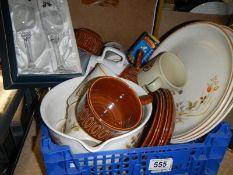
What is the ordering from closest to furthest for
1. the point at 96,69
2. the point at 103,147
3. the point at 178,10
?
1. the point at 103,147
2. the point at 96,69
3. the point at 178,10

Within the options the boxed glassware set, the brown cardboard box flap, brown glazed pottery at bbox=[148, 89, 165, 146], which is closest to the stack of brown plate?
brown glazed pottery at bbox=[148, 89, 165, 146]

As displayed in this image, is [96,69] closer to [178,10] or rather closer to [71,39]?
[71,39]

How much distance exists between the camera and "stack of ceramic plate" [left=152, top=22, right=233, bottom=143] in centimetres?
54

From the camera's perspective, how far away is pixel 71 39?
69 centimetres

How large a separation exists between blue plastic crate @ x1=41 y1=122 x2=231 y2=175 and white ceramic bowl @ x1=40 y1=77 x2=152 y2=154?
15 mm

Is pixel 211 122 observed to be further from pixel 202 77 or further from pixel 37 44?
pixel 37 44

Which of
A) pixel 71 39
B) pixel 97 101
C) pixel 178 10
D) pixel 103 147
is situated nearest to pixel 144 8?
pixel 178 10

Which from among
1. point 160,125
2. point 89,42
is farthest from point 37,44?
point 160,125

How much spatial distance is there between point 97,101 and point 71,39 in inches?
8.4

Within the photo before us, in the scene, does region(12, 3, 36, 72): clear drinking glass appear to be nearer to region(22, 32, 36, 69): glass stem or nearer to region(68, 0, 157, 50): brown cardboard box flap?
region(22, 32, 36, 69): glass stem

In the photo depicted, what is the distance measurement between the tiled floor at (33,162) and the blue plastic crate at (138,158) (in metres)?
0.17

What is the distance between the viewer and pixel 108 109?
1.89ft

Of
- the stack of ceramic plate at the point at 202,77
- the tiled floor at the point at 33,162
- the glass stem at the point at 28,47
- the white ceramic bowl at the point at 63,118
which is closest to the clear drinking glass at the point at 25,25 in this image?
the glass stem at the point at 28,47

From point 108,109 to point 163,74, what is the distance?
0.52ft
